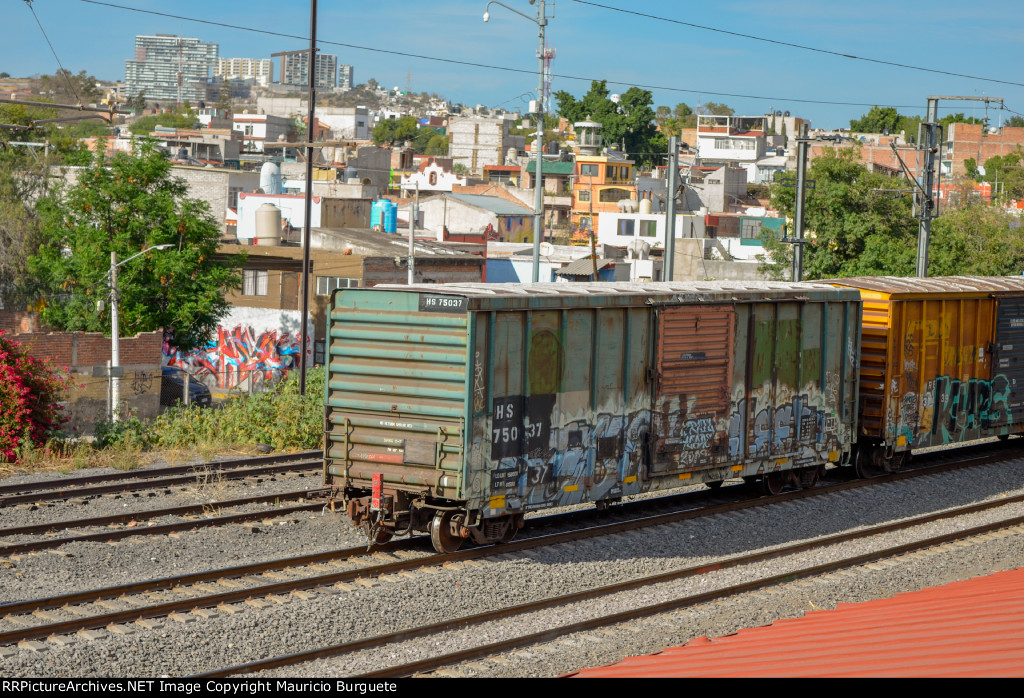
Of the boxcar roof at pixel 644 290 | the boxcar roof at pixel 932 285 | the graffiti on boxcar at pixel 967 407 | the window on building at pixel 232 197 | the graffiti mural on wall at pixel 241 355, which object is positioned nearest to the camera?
the boxcar roof at pixel 644 290

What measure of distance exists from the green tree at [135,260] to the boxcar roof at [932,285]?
2388 centimetres

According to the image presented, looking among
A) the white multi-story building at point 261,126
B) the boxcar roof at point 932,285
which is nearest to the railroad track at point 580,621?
the boxcar roof at point 932,285

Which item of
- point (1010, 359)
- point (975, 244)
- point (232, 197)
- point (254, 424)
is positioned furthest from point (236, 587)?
point (232, 197)

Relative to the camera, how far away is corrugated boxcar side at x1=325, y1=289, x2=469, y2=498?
12805 millimetres

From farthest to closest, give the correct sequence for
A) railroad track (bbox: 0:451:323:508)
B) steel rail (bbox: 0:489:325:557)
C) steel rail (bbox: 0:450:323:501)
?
steel rail (bbox: 0:450:323:501), railroad track (bbox: 0:451:323:508), steel rail (bbox: 0:489:325:557)

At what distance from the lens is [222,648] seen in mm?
9914

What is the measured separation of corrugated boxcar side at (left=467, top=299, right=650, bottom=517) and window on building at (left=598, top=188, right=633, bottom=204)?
8515 cm

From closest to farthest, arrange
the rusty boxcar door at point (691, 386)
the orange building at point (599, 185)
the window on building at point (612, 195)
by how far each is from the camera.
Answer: the rusty boxcar door at point (691, 386) → the window on building at point (612, 195) → the orange building at point (599, 185)

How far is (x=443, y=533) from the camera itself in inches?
524

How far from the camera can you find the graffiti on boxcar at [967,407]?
20.1 metres

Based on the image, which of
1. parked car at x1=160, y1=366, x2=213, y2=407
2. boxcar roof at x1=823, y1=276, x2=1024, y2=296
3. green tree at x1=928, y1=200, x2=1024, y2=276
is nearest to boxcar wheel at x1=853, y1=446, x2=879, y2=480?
boxcar roof at x1=823, y1=276, x2=1024, y2=296

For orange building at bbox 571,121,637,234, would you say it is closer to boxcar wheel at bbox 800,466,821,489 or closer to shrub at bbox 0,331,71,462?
shrub at bbox 0,331,71,462

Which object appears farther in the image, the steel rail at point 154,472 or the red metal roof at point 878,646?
the steel rail at point 154,472

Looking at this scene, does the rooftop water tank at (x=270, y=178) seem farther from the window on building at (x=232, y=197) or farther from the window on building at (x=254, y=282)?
the window on building at (x=254, y=282)
